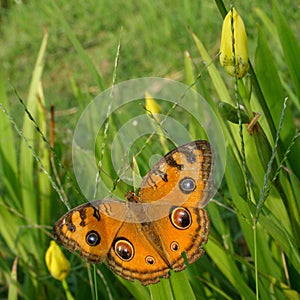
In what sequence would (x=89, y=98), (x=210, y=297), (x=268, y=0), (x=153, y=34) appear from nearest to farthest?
1. (x=210, y=297)
2. (x=89, y=98)
3. (x=268, y=0)
4. (x=153, y=34)

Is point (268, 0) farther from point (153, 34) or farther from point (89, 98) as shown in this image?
point (89, 98)

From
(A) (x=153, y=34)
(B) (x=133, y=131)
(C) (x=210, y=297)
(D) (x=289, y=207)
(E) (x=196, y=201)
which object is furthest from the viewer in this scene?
(A) (x=153, y=34)

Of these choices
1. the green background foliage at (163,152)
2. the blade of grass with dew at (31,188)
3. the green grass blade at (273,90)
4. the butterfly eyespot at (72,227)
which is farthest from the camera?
the blade of grass with dew at (31,188)

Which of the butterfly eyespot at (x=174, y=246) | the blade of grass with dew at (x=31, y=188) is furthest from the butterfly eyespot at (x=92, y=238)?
the blade of grass with dew at (x=31, y=188)

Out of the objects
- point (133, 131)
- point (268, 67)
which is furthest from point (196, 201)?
point (133, 131)

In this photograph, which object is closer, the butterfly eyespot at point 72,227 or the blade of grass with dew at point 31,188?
the butterfly eyespot at point 72,227

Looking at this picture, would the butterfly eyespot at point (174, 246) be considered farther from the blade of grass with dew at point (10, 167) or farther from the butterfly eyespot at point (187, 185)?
the blade of grass with dew at point (10, 167)

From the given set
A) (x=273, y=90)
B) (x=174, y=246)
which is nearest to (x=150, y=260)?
(x=174, y=246)

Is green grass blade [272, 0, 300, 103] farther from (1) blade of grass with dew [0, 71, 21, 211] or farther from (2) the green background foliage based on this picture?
(1) blade of grass with dew [0, 71, 21, 211]
